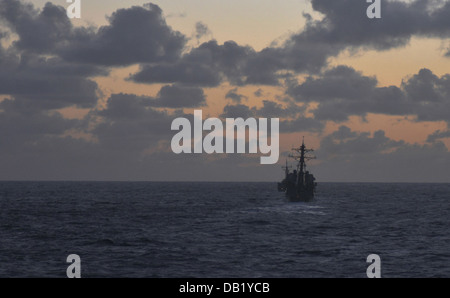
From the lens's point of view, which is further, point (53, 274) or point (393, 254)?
point (393, 254)

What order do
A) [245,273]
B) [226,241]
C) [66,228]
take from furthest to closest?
[66,228] < [226,241] < [245,273]

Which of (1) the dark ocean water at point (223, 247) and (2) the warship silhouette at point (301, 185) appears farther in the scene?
(2) the warship silhouette at point (301, 185)

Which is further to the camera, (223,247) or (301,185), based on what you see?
(301,185)

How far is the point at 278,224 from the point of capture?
2746 inches

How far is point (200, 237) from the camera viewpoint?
54.6 metres

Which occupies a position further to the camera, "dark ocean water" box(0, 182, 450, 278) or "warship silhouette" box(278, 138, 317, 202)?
"warship silhouette" box(278, 138, 317, 202)
